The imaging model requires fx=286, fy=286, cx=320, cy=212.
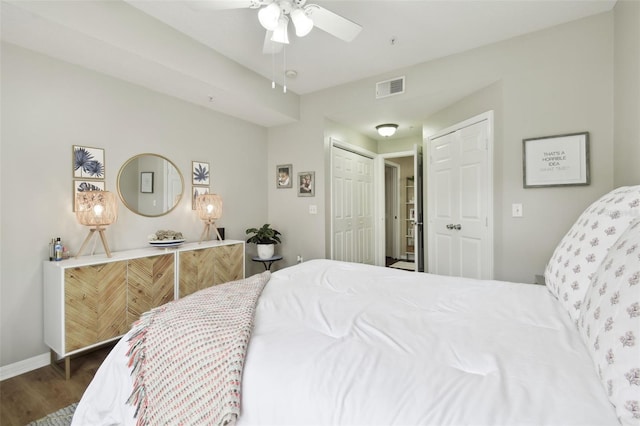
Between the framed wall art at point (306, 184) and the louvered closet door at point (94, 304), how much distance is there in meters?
2.21

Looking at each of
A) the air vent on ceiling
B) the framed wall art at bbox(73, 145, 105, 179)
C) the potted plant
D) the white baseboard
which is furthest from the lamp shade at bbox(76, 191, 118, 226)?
the air vent on ceiling

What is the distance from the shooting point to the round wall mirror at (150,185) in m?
2.73

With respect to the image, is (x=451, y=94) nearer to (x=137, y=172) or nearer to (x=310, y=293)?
(x=310, y=293)

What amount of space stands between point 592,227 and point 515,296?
0.45 metres

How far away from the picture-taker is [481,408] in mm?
660

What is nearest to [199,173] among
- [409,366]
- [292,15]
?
[292,15]

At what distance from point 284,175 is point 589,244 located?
3.40m

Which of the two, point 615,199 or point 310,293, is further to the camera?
point 310,293

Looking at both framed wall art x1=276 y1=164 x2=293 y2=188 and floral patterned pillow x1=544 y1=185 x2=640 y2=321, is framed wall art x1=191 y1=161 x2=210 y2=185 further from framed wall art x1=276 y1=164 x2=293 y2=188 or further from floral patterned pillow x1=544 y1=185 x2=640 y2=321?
floral patterned pillow x1=544 y1=185 x2=640 y2=321

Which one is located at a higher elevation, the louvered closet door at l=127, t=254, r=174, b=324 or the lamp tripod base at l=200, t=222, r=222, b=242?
the lamp tripod base at l=200, t=222, r=222, b=242

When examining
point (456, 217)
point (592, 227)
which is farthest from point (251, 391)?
point (456, 217)

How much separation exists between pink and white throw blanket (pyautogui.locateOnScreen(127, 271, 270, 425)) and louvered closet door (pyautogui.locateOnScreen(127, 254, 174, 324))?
1.43 meters

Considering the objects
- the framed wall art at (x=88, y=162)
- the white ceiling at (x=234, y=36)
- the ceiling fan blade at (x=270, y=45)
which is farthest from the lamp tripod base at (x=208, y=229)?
the ceiling fan blade at (x=270, y=45)

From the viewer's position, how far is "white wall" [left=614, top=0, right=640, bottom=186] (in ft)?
6.15
